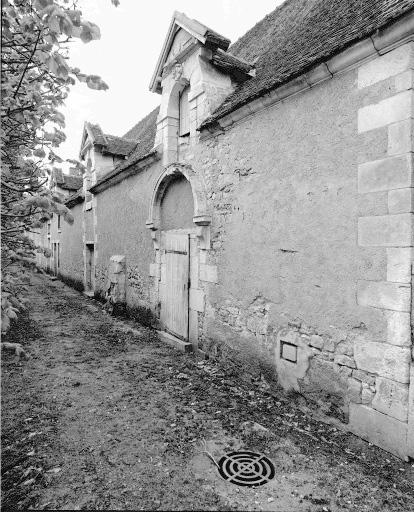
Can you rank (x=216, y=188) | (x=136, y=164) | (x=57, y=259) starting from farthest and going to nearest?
(x=57, y=259), (x=136, y=164), (x=216, y=188)

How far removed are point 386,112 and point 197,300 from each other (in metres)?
4.07

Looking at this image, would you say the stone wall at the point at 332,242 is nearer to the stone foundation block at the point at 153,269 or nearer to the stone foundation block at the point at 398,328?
the stone foundation block at the point at 398,328

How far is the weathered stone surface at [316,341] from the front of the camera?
154 inches

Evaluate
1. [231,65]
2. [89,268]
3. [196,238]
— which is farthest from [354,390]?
[89,268]

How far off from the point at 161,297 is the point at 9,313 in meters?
5.53

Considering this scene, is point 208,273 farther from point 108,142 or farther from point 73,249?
point 73,249

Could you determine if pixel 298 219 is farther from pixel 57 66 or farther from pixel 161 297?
pixel 161 297

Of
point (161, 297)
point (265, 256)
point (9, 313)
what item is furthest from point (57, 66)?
point (161, 297)

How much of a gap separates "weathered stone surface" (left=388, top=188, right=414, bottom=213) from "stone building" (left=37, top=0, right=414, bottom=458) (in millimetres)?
14

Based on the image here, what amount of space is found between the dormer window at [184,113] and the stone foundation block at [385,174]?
4001mm

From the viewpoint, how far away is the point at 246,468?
3.08 meters

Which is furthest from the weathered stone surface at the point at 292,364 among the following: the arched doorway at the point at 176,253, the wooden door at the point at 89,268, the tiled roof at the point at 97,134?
the wooden door at the point at 89,268

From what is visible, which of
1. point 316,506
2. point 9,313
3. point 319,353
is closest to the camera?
point 9,313

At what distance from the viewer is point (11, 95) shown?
2.94m
